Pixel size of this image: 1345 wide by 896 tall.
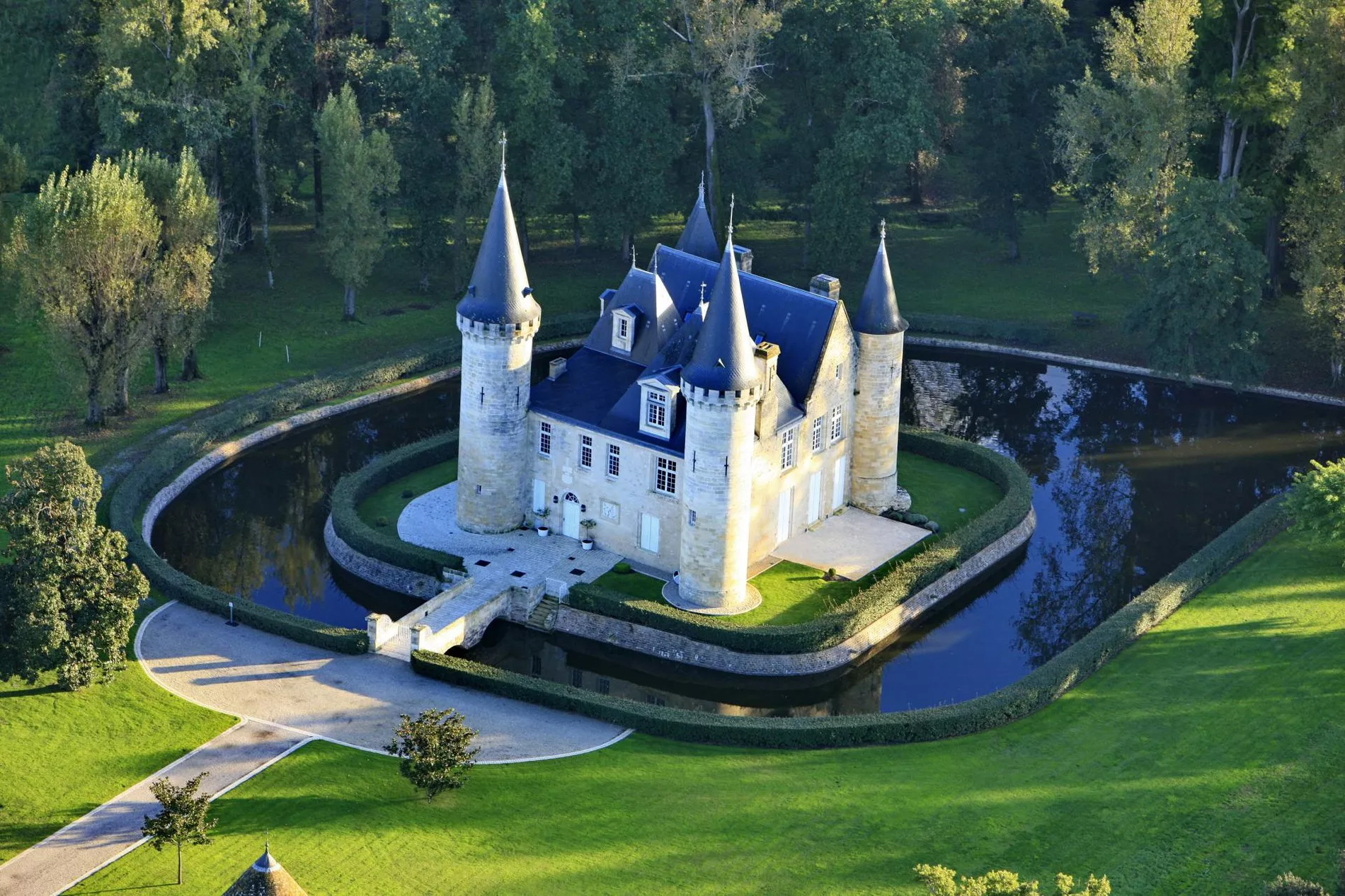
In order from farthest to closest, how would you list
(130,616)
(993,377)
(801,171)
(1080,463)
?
1. (801,171)
2. (993,377)
3. (1080,463)
4. (130,616)

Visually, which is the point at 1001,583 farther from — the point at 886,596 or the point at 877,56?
the point at 877,56

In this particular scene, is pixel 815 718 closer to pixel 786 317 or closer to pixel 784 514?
pixel 784 514

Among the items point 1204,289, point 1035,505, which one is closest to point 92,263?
point 1035,505

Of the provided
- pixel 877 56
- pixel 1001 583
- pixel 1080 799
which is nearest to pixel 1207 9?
pixel 877 56

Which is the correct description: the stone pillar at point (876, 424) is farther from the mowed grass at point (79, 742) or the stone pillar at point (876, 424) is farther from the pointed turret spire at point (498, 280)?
the mowed grass at point (79, 742)

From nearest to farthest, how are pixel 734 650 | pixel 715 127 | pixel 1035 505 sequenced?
pixel 734 650
pixel 1035 505
pixel 715 127
